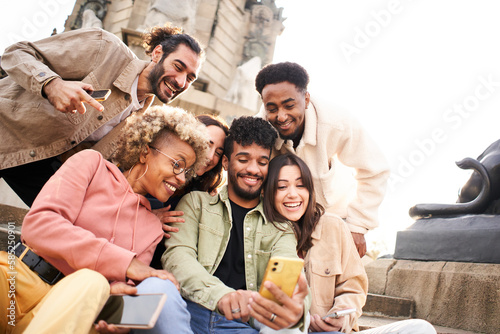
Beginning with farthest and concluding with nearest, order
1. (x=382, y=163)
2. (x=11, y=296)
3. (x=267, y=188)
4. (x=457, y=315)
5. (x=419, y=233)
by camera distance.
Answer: (x=419, y=233), (x=457, y=315), (x=382, y=163), (x=267, y=188), (x=11, y=296)

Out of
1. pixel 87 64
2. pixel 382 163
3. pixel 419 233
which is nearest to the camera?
pixel 87 64

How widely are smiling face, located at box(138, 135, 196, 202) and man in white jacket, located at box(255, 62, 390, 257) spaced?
41.2 inches

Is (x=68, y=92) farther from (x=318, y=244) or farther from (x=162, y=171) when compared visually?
(x=318, y=244)

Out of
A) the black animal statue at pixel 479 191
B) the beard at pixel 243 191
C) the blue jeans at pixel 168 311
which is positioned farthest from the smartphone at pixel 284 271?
the black animal statue at pixel 479 191

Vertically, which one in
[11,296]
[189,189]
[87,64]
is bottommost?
[11,296]

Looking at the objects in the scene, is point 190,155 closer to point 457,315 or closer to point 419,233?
point 457,315

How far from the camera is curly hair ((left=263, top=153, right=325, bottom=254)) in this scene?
237 cm

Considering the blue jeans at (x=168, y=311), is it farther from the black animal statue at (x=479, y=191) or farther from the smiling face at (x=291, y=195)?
the black animal statue at (x=479, y=191)

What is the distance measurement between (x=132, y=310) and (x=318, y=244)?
1.39 m

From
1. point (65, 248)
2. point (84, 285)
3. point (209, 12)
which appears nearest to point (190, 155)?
point (65, 248)

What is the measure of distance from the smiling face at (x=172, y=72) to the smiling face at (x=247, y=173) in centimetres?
85

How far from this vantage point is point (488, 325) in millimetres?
3143

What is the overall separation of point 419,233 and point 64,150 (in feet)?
12.8

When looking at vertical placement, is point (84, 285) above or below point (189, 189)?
below
